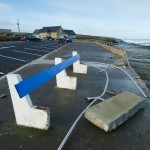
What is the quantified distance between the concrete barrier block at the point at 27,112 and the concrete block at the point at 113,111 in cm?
92

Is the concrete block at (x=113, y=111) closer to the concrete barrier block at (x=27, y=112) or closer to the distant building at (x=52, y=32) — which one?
the concrete barrier block at (x=27, y=112)

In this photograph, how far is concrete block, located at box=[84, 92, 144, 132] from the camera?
3.76 m

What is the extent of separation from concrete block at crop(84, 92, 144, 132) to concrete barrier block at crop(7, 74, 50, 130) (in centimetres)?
92

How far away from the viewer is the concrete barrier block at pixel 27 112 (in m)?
3.67

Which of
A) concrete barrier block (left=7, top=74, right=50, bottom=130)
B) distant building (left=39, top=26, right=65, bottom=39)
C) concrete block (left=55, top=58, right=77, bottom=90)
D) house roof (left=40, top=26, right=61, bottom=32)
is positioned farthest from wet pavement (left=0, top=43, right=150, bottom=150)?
house roof (left=40, top=26, right=61, bottom=32)

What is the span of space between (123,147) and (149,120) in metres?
1.35

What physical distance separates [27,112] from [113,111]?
1.73 metres

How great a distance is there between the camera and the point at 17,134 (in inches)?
141

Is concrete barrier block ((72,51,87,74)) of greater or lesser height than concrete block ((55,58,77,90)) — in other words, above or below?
below

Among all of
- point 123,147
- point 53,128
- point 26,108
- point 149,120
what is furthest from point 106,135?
point 26,108

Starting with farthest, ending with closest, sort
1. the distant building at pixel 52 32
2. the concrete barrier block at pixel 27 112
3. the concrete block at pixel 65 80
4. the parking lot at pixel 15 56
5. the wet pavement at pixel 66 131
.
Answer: the distant building at pixel 52 32 < the parking lot at pixel 15 56 < the concrete block at pixel 65 80 < the concrete barrier block at pixel 27 112 < the wet pavement at pixel 66 131

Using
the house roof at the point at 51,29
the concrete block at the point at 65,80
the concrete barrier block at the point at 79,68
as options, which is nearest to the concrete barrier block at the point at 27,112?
the concrete block at the point at 65,80

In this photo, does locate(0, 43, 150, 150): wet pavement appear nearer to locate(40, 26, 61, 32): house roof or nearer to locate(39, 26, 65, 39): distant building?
locate(39, 26, 65, 39): distant building

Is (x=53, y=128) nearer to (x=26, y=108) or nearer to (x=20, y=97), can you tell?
(x=26, y=108)
